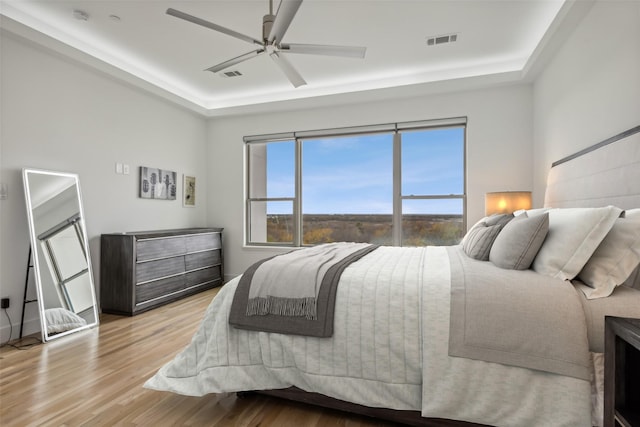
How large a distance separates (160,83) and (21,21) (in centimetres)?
154

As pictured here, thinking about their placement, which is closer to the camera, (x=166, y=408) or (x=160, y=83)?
(x=166, y=408)

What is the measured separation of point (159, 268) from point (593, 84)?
4.36 metres

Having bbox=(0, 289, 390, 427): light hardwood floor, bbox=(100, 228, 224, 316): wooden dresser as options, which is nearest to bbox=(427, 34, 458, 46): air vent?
bbox=(0, 289, 390, 427): light hardwood floor

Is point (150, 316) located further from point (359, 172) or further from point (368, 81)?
point (368, 81)

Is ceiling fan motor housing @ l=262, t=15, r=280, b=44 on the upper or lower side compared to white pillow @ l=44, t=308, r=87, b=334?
upper

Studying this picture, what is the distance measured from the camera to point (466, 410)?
1.41 metres

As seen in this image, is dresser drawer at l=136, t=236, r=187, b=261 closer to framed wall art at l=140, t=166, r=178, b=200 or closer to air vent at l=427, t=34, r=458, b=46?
framed wall art at l=140, t=166, r=178, b=200

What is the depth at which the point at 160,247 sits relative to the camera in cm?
383

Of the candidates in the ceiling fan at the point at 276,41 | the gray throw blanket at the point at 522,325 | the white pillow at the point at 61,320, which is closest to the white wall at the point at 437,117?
the ceiling fan at the point at 276,41

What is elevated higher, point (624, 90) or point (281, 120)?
point (281, 120)

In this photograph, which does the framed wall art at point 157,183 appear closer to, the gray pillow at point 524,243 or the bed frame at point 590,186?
the bed frame at point 590,186

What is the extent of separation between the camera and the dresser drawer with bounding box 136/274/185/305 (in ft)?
11.7

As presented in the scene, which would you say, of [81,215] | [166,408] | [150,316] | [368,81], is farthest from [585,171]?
[81,215]

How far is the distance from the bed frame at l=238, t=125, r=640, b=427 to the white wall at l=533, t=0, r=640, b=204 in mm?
131
